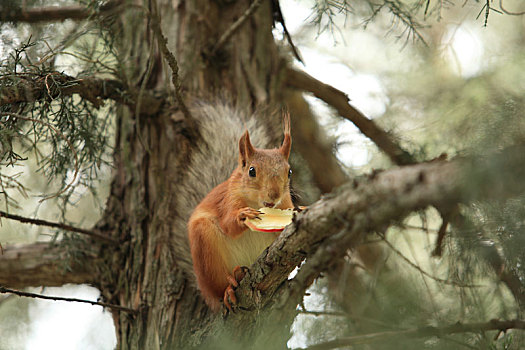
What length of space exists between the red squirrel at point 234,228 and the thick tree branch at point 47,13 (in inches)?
29.2

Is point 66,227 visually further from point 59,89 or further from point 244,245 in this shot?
point 244,245

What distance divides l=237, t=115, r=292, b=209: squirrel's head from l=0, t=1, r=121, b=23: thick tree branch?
716mm

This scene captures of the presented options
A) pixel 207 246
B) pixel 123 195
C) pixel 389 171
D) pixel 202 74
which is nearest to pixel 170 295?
pixel 207 246

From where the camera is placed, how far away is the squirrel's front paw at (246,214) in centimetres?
127

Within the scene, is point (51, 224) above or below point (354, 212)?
above

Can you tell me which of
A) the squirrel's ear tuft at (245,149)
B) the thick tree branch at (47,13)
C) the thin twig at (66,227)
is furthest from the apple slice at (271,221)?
the thick tree branch at (47,13)

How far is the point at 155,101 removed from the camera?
173 centimetres

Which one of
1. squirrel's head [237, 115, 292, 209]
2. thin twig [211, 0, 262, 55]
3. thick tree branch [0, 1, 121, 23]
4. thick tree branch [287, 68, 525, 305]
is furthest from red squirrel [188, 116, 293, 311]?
thick tree branch [0, 1, 121, 23]

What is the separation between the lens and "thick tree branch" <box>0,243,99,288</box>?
169cm

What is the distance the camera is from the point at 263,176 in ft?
4.70

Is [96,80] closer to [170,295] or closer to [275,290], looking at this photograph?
[170,295]

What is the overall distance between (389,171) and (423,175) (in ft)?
0.30

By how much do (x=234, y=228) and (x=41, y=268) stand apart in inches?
31.1

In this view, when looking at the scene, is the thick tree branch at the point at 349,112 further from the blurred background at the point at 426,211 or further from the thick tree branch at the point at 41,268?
the thick tree branch at the point at 41,268
